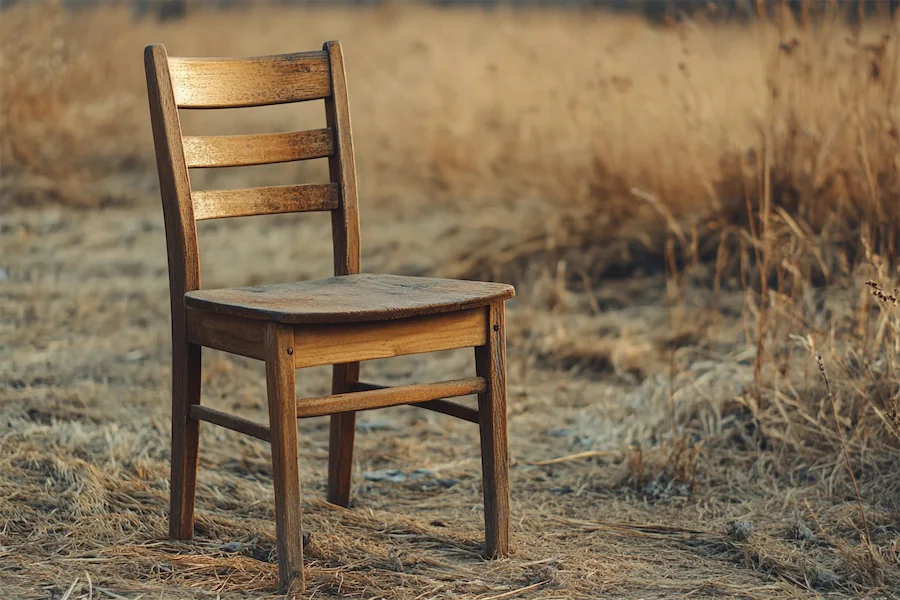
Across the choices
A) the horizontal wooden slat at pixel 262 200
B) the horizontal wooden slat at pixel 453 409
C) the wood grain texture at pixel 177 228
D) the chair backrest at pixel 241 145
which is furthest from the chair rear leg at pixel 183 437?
the horizontal wooden slat at pixel 453 409

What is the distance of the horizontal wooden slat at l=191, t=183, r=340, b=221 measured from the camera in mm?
2811

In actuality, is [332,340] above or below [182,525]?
above

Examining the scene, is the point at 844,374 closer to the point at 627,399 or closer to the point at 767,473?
the point at 767,473

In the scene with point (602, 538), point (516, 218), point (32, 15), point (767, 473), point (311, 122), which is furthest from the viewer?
point (311, 122)

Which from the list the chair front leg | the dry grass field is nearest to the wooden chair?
the chair front leg

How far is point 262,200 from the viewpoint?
291 cm

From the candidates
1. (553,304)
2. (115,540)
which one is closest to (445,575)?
(115,540)

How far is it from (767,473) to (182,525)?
1572 mm

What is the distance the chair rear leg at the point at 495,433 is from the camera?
2.70 metres

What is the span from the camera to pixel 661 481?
3.38 m

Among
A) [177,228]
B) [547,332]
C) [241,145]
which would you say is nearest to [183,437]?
[177,228]

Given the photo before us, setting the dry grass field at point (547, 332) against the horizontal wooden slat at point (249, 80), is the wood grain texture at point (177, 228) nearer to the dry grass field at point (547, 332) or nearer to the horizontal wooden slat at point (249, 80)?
the horizontal wooden slat at point (249, 80)

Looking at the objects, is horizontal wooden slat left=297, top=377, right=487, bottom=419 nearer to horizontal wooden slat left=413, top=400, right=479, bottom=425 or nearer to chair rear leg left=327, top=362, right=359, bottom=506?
horizontal wooden slat left=413, top=400, right=479, bottom=425

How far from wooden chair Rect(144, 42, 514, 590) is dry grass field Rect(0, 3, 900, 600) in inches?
8.1
